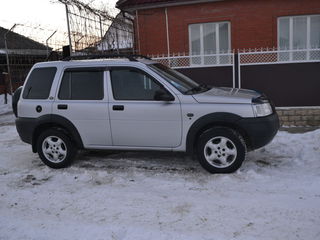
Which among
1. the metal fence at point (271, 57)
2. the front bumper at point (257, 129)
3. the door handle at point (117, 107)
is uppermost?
the metal fence at point (271, 57)

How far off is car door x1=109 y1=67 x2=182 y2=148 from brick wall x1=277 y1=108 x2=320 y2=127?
438 cm

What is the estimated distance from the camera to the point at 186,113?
214 inches

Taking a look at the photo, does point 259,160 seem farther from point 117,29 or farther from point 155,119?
point 117,29

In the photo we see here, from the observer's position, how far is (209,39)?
12.5m

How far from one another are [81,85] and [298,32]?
860 cm

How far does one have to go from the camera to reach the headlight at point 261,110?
5.31m

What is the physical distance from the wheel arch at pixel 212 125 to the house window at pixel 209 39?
7097 mm

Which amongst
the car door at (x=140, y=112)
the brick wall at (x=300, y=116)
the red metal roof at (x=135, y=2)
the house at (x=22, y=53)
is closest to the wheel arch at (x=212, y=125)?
the car door at (x=140, y=112)

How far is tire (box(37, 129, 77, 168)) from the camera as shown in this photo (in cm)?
606

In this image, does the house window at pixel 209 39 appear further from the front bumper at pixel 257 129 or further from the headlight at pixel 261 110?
the front bumper at pixel 257 129

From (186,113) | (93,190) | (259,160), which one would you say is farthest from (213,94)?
(93,190)

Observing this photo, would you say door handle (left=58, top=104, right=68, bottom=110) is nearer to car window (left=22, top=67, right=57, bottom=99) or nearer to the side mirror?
car window (left=22, top=67, right=57, bottom=99)

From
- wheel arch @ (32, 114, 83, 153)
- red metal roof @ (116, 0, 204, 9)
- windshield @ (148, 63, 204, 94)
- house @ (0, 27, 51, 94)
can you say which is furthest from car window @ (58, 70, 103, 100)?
house @ (0, 27, 51, 94)

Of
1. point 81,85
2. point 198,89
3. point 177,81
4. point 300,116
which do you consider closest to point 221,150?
point 198,89
